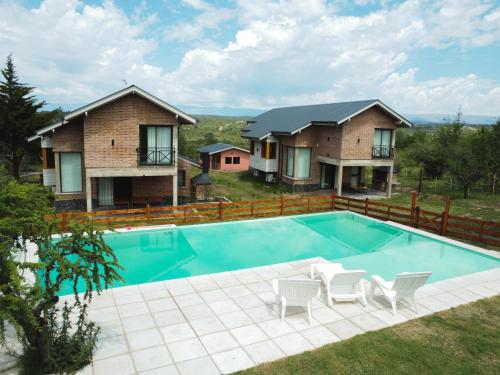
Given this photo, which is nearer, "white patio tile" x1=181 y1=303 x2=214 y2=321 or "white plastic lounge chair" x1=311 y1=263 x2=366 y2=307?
"white patio tile" x1=181 y1=303 x2=214 y2=321

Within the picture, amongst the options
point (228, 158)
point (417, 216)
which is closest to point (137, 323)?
point (417, 216)

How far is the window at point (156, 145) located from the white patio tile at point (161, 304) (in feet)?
36.7

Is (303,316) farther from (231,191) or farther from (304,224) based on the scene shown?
(231,191)

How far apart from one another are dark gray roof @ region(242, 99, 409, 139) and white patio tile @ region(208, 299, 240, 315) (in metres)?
16.9

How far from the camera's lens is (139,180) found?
21.0 m

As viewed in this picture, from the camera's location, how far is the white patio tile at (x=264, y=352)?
6828 millimetres

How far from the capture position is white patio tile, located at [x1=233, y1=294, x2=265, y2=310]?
905 centimetres

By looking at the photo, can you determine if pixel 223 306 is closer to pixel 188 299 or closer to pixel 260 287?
pixel 188 299

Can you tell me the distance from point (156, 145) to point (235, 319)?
13002mm

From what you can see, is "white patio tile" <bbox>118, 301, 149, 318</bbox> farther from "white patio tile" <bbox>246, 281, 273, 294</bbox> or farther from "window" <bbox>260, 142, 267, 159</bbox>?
"window" <bbox>260, 142, 267, 159</bbox>

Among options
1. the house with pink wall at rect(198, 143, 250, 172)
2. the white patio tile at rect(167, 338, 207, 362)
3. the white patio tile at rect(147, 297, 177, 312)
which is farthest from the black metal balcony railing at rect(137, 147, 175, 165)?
the house with pink wall at rect(198, 143, 250, 172)

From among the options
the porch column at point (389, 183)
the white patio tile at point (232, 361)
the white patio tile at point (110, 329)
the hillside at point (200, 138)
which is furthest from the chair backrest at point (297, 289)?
the porch column at point (389, 183)

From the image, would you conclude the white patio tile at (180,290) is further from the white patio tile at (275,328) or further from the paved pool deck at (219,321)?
the white patio tile at (275,328)

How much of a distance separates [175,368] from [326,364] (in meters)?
2.64
